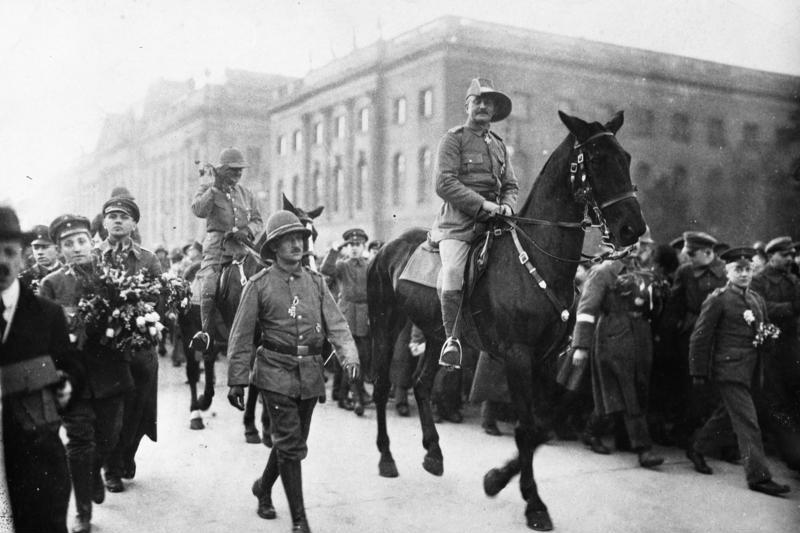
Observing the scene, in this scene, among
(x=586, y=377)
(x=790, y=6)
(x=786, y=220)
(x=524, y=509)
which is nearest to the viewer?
(x=790, y=6)

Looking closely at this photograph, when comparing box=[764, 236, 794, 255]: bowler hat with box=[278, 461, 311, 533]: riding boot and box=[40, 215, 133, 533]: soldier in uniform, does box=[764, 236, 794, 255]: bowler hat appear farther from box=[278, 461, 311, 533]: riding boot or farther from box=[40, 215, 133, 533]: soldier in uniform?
box=[40, 215, 133, 533]: soldier in uniform

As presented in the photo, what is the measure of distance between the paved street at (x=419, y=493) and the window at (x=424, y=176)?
1276 centimetres

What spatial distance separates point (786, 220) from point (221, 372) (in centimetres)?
1369

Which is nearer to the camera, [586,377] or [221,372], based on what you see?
[586,377]

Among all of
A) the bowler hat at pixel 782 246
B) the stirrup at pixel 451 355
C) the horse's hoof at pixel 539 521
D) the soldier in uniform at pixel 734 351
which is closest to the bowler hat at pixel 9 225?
the stirrup at pixel 451 355

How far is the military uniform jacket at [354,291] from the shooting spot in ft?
36.6

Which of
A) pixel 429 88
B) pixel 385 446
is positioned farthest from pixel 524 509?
pixel 429 88

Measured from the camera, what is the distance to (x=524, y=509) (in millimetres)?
5652

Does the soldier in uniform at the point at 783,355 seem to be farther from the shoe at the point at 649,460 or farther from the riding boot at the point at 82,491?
the riding boot at the point at 82,491

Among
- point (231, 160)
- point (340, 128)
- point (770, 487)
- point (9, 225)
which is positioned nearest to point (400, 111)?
point (340, 128)

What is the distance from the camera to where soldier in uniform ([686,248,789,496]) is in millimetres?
6520

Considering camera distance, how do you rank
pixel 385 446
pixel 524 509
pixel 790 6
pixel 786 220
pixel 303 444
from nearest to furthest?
pixel 790 6, pixel 303 444, pixel 524 509, pixel 385 446, pixel 786 220

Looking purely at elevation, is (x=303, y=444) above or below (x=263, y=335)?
below

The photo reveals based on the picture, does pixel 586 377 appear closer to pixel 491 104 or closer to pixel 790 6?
pixel 491 104
